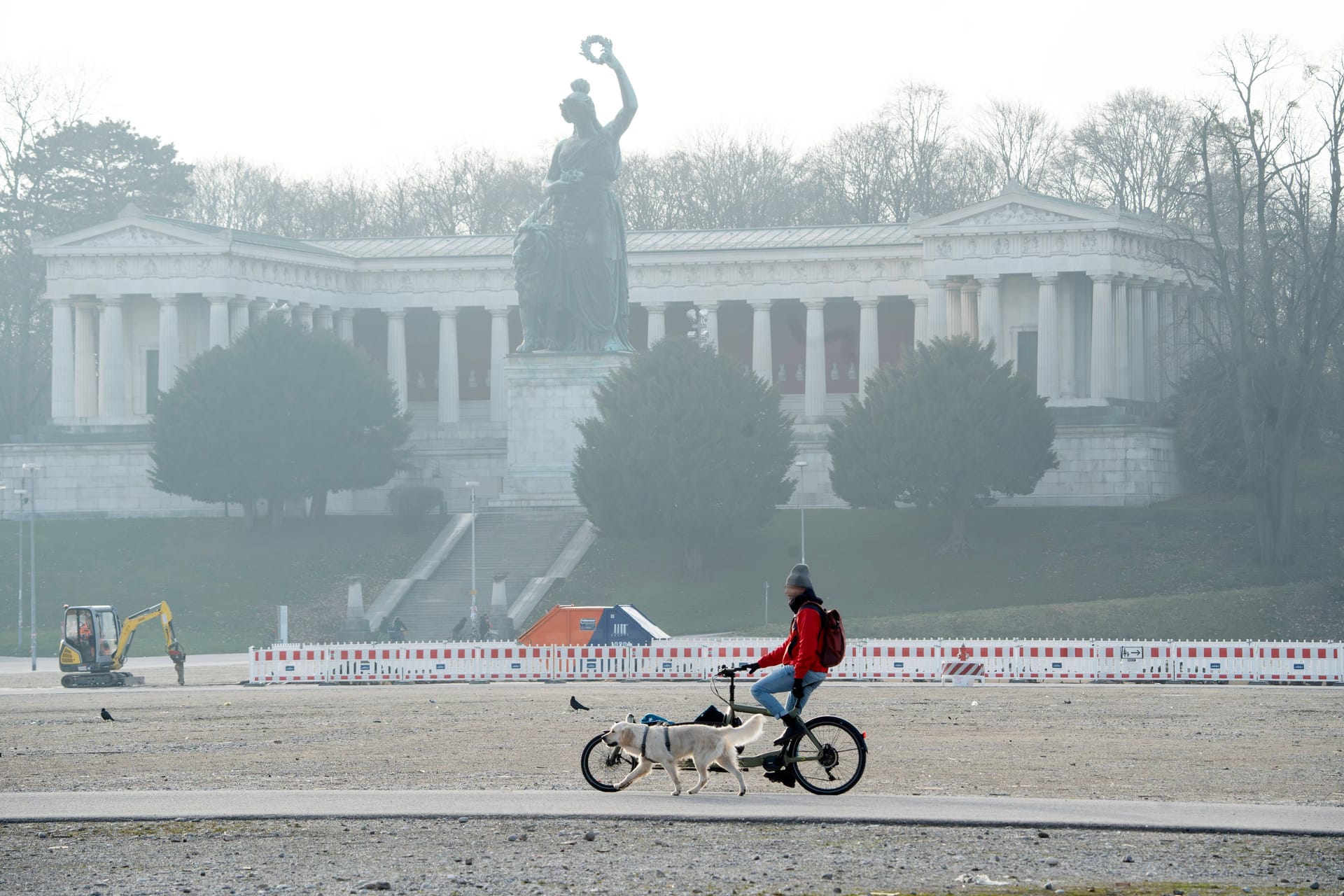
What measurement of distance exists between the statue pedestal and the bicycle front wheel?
58.9 metres

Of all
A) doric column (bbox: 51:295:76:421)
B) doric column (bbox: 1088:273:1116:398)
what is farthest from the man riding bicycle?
doric column (bbox: 51:295:76:421)

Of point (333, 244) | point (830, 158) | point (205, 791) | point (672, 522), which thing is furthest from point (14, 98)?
point (205, 791)

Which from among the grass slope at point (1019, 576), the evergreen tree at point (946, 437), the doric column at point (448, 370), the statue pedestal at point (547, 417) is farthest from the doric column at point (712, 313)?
the evergreen tree at point (946, 437)

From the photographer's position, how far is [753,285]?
10425 centimetres

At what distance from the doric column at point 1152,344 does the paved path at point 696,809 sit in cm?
8233

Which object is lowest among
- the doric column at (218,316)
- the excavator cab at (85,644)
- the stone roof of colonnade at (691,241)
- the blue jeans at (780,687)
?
the excavator cab at (85,644)

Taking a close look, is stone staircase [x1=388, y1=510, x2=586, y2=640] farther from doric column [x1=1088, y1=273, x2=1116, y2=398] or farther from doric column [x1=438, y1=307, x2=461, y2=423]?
doric column [x1=1088, y1=273, x2=1116, y2=398]

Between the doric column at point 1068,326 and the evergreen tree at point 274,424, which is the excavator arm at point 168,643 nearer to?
the evergreen tree at point 274,424

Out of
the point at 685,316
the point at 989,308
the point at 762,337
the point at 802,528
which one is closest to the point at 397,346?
the point at 685,316

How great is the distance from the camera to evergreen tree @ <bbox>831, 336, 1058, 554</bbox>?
75.4 metres

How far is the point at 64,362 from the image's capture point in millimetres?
102500

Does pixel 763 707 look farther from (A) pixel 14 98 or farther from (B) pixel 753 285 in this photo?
(A) pixel 14 98

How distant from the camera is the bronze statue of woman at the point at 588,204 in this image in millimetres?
75125

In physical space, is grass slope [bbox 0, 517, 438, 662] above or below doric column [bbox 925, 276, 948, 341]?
below
